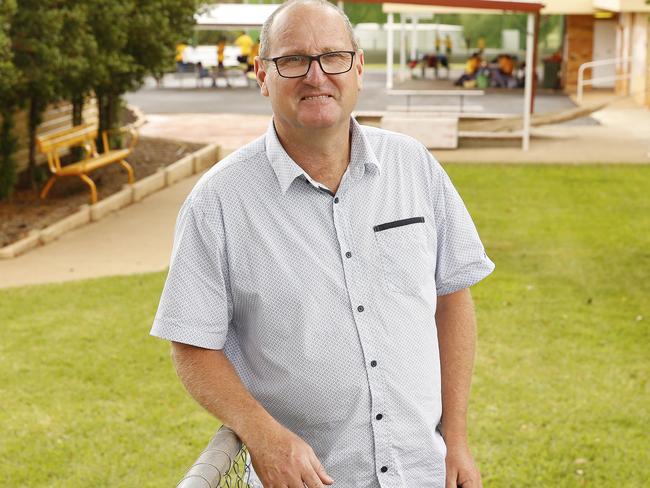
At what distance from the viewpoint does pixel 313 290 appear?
280 cm

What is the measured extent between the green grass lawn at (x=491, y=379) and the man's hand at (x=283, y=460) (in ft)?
11.8

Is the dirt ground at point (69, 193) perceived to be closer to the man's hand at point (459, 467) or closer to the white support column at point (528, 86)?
the white support column at point (528, 86)

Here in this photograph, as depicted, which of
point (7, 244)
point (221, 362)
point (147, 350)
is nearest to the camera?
point (221, 362)

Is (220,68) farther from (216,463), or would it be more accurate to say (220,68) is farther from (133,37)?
(216,463)

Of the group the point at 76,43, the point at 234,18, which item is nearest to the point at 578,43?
the point at 234,18

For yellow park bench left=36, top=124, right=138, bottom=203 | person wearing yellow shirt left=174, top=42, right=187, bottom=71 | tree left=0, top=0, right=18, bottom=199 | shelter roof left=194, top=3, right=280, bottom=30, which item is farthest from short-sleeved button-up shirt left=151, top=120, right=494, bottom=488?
shelter roof left=194, top=3, right=280, bottom=30

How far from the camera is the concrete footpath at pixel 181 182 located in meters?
11.4

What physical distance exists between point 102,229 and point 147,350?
5130mm

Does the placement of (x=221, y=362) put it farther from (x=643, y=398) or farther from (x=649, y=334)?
(x=649, y=334)

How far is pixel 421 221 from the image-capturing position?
297cm

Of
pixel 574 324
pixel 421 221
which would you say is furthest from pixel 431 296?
pixel 574 324

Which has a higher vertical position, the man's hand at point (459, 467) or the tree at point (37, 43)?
the tree at point (37, 43)

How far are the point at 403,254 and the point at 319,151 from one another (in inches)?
13.8

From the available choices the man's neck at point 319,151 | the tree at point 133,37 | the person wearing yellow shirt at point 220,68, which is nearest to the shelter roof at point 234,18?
the person wearing yellow shirt at point 220,68
